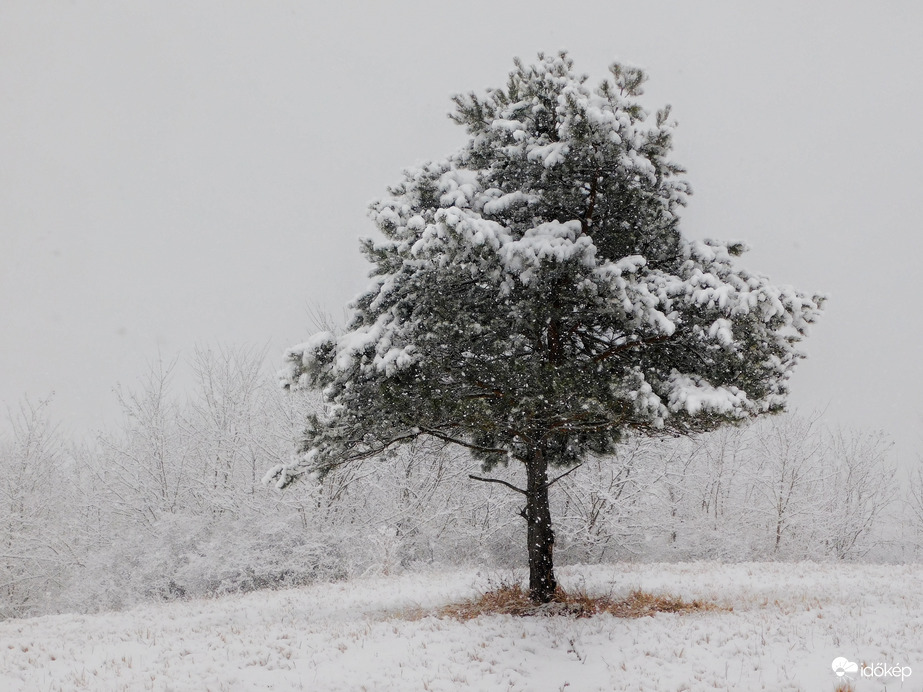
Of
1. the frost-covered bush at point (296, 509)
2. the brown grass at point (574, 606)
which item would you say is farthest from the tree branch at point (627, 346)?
the frost-covered bush at point (296, 509)

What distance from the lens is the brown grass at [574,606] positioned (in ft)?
30.4

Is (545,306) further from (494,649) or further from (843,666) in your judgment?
(843,666)

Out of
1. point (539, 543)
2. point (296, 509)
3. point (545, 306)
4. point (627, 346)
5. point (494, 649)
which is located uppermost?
point (545, 306)

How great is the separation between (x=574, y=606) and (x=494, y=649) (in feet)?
6.96

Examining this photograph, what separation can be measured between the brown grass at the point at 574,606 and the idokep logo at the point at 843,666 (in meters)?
2.91

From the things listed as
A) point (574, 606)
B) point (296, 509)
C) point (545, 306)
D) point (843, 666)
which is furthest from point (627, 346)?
point (296, 509)

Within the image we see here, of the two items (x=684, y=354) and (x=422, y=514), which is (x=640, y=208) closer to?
(x=684, y=354)

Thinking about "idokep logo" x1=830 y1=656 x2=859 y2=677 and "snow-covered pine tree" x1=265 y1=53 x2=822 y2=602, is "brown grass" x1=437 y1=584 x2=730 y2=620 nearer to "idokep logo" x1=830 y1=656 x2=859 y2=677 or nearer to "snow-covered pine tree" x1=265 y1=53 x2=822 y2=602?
"snow-covered pine tree" x1=265 y1=53 x2=822 y2=602

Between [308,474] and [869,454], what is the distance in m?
32.8

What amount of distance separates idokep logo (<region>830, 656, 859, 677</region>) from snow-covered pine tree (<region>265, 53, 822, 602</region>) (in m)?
3.02

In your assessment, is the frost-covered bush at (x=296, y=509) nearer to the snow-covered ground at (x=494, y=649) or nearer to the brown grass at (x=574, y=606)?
the brown grass at (x=574, y=606)

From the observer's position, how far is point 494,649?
25.4ft

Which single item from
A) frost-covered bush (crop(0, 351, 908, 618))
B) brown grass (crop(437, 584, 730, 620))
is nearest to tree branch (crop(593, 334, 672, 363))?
brown grass (crop(437, 584, 730, 620))

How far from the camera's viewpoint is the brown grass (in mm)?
9266
